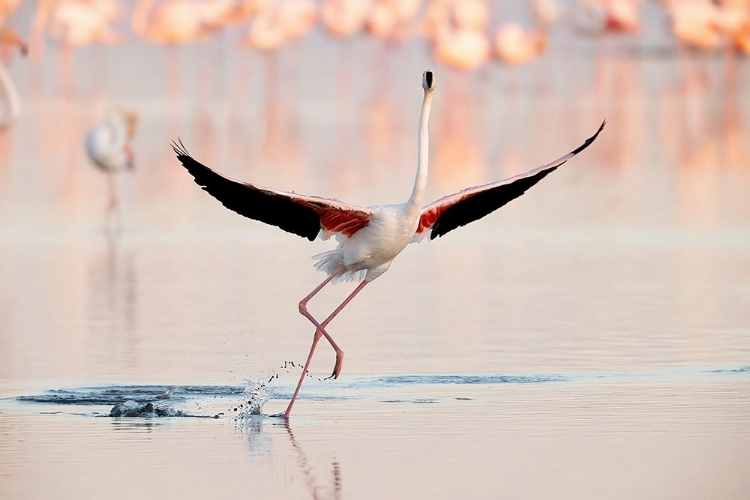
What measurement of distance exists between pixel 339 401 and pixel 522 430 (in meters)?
1.29

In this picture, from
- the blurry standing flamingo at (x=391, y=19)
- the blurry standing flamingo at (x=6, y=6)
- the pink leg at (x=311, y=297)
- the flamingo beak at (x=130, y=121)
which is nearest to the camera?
the pink leg at (x=311, y=297)

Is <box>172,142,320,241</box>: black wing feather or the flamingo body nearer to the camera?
<box>172,142,320,241</box>: black wing feather

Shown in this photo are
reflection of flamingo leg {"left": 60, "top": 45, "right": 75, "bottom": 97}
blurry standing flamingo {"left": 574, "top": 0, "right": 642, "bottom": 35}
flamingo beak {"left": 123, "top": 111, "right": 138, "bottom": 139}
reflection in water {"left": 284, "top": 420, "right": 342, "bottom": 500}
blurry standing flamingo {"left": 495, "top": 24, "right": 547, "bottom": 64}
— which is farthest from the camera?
reflection of flamingo leg {"left": 60, "top": 45, "right": 75, "bottom": 97}

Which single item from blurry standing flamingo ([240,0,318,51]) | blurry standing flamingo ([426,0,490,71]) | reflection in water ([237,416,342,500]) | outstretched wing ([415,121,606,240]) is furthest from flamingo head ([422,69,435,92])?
blurry standing flamingo ([240,0,318,51])

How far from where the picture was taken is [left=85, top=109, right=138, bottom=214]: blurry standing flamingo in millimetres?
18875

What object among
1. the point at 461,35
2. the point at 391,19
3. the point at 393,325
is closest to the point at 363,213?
the point at 393,325

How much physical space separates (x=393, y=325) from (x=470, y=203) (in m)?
1.58

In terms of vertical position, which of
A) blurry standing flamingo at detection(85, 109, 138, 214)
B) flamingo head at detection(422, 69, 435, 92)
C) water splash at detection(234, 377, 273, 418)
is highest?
blurry standing flamingo at detection(85, 109, 138, 214)

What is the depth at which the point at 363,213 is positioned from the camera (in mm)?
9820

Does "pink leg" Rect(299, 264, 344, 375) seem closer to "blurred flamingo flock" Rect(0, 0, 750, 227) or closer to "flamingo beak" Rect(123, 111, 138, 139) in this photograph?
"flamingo beak" Rect(123, 111, 138, 139)

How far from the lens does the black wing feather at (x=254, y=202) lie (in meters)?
9.21

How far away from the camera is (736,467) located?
7434 mm

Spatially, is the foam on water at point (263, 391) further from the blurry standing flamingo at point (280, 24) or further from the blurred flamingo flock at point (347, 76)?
the blurry standing flamingo at point (280, 24)

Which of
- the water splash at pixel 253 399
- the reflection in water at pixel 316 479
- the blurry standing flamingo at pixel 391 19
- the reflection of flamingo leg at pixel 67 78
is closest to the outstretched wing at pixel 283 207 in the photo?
the water splash at pixel 253 399
